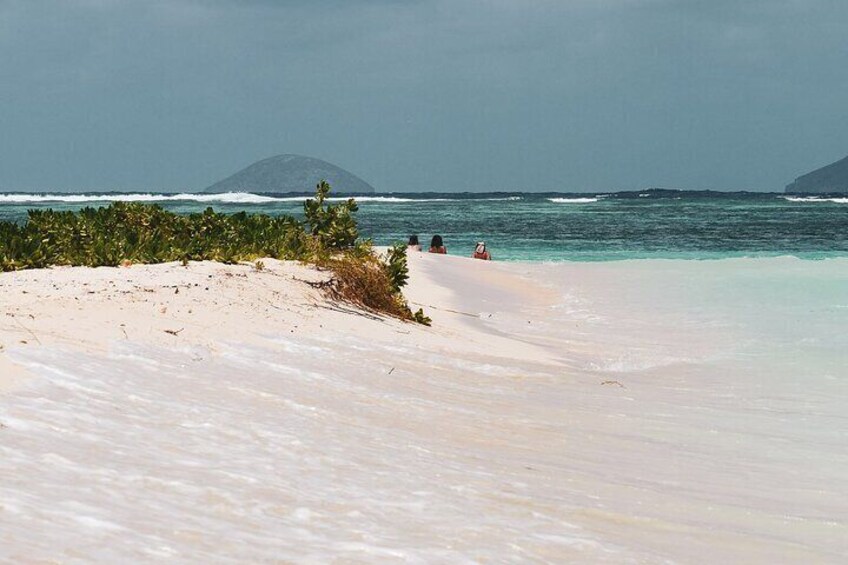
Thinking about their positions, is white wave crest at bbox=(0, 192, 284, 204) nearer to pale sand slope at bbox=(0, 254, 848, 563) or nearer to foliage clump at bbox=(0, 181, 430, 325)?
foliage clump at bbox=(0, 181, 430, 325)

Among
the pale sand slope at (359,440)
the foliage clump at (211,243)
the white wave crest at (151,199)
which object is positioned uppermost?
the white wave crest at (151,199)

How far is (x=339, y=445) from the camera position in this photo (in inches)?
210

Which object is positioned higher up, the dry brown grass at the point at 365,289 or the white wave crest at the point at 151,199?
the white wave crest at the point at 151,199

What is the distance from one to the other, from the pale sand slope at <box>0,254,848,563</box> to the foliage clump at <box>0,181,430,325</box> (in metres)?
0.94

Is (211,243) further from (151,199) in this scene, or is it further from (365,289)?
(151,199)

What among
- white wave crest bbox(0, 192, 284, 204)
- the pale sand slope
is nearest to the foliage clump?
the pale sand slope

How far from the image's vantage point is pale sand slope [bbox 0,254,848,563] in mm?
3797

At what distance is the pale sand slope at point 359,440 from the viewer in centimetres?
380

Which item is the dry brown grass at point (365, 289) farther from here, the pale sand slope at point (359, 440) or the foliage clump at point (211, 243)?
the pale sand slope at point (359, 440)

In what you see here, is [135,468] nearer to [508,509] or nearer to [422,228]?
[508,509]

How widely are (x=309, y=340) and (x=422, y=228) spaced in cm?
5214

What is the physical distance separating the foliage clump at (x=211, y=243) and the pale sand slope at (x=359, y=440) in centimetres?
94

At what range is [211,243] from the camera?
1350 centimetres

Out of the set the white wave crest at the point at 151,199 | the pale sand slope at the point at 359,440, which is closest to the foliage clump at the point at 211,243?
the pale sand slope at the point at 359,440
